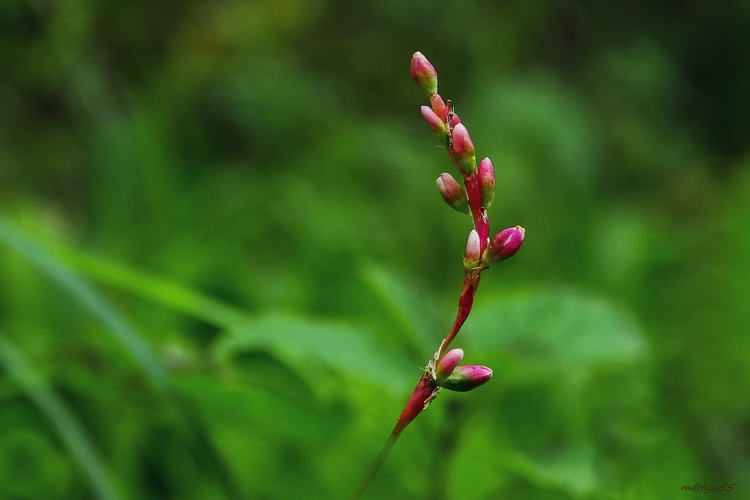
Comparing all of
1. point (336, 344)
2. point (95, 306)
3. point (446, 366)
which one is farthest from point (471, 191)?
point (95, 306)

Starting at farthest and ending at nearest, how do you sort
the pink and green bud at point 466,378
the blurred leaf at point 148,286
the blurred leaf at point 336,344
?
the blurred leaf at point 148,286 → the blurred leaf at point 336,344 → the pink and green bud at point 466,378

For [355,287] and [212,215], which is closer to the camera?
[355,287]

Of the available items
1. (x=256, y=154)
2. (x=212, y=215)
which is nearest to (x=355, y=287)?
(x=212, y=215)

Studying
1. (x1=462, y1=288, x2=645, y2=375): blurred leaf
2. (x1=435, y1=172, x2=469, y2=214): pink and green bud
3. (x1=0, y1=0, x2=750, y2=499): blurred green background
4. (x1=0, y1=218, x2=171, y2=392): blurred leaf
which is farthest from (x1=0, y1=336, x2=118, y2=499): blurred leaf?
(x1=435, y1=172, x2=469, y2=214): pink and green bud

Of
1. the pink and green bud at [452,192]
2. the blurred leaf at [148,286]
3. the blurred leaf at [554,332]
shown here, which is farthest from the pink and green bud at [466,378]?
the blurred leaf at [148,286]

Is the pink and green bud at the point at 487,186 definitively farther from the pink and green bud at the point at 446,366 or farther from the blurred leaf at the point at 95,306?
the blurred leaf at the point at 95,306

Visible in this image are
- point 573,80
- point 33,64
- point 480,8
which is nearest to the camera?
point 33,64

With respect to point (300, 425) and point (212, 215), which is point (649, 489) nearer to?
point (300, 425)
